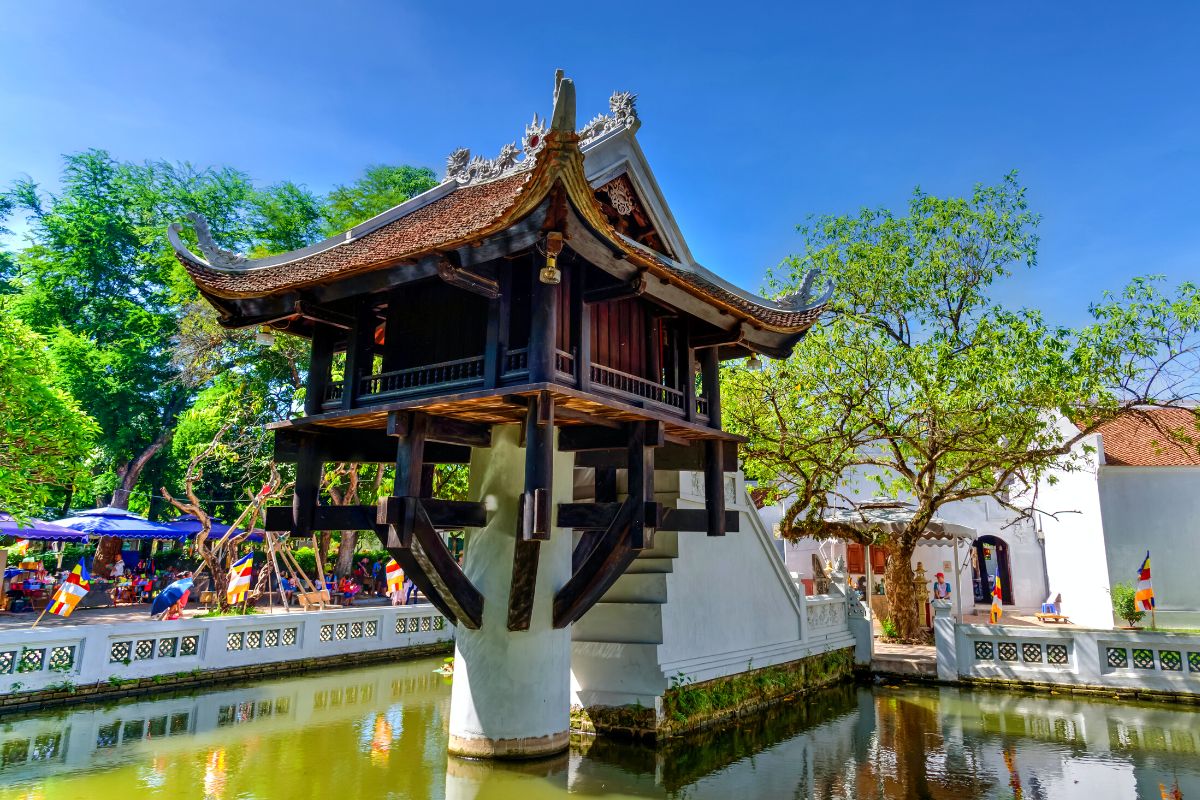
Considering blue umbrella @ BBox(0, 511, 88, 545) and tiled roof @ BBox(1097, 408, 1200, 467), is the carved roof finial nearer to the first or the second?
tiled roof @ BBox(1097, 408, 1200, 467)

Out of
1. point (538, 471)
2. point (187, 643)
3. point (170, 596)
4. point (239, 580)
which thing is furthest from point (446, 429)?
point (170, 596)

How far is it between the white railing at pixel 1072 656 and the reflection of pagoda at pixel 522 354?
7353mm

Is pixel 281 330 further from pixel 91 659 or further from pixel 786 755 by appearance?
pixel 786 755

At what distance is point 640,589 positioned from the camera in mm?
10070

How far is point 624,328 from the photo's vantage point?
8812 mm

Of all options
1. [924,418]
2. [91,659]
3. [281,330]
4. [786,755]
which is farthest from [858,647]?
[91,659]

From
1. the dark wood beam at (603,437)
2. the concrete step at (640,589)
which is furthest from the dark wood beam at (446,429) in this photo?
the concrete step at (640,589)

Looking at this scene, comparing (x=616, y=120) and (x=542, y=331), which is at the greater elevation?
(x=616, y=120)

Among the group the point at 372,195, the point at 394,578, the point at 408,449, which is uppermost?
the point at 372,195

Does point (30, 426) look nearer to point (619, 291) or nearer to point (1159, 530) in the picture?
point (619, 291)

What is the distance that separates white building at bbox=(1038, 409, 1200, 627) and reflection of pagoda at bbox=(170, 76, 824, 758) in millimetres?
12495

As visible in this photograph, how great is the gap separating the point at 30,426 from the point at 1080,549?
23924 millimetres

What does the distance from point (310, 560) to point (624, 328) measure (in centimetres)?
2339

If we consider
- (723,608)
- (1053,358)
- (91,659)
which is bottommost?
(91,659)
